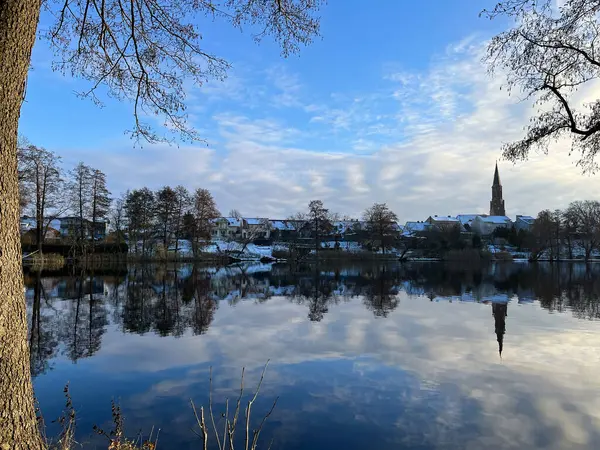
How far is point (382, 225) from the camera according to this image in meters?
74.4

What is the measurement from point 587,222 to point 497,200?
194 ft

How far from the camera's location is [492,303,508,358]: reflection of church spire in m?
11.1

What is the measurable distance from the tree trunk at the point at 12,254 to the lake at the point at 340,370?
10.3 feet

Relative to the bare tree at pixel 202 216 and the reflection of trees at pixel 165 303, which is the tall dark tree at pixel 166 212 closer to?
the bare tree at pixel 202 216

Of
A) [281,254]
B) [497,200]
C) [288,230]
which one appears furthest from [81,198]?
[497,200]

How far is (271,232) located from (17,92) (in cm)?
9797

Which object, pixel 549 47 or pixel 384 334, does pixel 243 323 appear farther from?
pixel 549 47

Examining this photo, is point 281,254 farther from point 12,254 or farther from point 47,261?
point 12,254

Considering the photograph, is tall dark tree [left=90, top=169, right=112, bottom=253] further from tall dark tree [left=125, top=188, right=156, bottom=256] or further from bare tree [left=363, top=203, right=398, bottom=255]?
bare tree [left=363, top=203, right=398, bottom=255]

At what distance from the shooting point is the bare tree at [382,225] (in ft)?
244

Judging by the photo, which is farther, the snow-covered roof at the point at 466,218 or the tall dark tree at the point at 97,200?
the snow-covered roof at the point at 466,218

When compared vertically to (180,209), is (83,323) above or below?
below

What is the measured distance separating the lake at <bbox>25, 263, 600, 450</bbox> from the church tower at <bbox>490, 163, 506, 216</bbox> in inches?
4890

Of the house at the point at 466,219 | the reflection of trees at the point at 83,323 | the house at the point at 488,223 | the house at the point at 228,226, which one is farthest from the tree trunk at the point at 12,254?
the house at the point at 466,219
